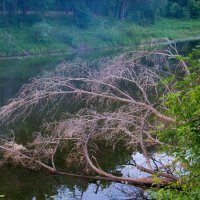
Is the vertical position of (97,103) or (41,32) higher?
(97,103)

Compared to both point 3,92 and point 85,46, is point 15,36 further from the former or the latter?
point 3,92

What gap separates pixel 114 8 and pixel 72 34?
13513mm

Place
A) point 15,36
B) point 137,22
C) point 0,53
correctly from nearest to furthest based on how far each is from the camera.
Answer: point 0,53 < point 15,36 < point 137,22

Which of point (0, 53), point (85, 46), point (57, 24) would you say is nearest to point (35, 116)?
point (0, 53)

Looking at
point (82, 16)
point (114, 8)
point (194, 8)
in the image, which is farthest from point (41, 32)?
point (194, 8)

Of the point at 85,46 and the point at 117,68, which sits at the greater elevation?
the point at 117,68

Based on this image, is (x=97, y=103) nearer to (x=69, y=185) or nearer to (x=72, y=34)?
(x=69, y=185)

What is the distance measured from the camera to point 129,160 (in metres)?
12.9

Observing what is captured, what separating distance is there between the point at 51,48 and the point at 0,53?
5707 mm

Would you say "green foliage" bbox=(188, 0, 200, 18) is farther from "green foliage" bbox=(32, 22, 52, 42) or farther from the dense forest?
"green foliage" bbox=(32, 22, 52, 42)

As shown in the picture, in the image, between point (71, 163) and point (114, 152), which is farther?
point (114, 152)

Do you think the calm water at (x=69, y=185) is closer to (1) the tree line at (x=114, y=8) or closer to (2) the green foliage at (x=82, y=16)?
(1) the tree line at (x=114, y=8)

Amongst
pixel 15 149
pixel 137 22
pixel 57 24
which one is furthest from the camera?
pixel 137 22

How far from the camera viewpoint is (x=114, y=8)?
5556 cm
